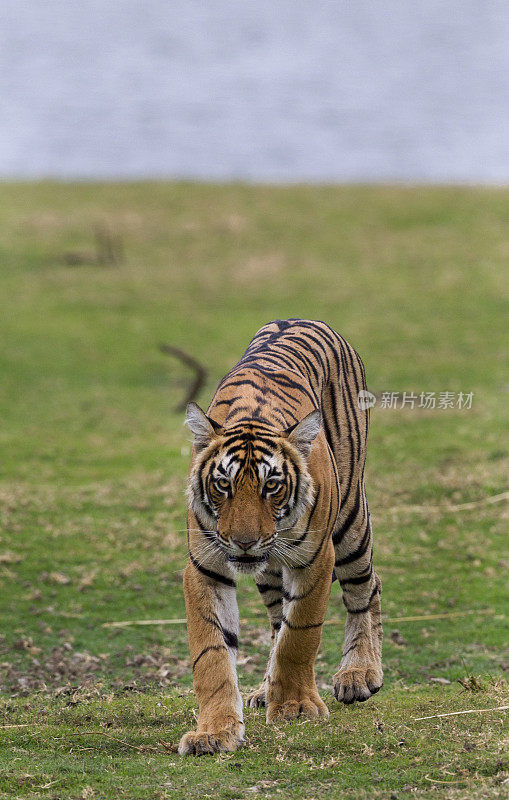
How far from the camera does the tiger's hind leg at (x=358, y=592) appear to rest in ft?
21.8

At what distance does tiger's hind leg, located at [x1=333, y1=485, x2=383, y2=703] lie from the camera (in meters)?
6.65

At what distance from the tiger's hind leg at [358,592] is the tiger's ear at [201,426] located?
1.55 m

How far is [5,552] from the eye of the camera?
11.0 metres

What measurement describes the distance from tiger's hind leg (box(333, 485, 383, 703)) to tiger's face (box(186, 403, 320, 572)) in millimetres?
1257

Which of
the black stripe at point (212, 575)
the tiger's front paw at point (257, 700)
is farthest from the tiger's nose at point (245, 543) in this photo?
the tiger's front paw at point (257, 700)

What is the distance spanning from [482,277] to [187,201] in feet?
39.3

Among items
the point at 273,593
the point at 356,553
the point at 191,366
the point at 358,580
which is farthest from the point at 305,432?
the point at 191,366

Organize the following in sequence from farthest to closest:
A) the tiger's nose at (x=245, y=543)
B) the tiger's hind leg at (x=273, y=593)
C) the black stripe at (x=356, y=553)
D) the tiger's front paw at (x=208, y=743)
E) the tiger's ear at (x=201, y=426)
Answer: the tiger's hind leg at (x=273, y=593), the black stripe at (x=356, y=553), the tiger's ear at (x=201, y=426), the tiger's front paw at (x=208, y=743), the tiger's nose at (x=245, y=543)

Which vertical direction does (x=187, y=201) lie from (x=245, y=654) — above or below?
above

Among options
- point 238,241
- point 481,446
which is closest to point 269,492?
point 481,446

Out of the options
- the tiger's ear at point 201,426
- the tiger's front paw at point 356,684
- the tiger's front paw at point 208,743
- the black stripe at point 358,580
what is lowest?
the tiger's front paw at point 356,684

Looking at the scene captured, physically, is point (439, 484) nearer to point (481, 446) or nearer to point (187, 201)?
point (481, 446)

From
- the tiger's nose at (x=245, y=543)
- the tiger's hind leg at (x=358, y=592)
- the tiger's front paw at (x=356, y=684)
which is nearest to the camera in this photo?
the tiger's nose at (x=245, y=543)

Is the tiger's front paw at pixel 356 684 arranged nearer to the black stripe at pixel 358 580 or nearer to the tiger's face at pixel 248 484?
the black stripe at pixel 358 580
